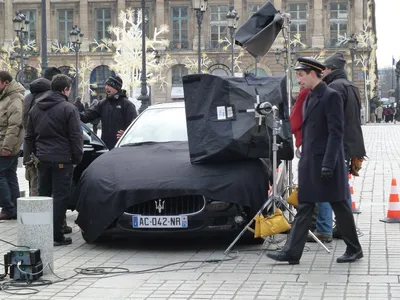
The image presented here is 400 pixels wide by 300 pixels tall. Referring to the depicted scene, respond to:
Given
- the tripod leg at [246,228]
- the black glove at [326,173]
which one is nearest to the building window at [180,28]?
the tripod leg at [246,228]

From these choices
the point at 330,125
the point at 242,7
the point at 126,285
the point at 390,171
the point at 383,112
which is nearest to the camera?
the point at 126,285

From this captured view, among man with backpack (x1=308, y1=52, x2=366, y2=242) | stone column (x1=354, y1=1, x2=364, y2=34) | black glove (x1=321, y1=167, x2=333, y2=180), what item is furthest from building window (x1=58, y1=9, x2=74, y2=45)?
black glove (x1=321, y1=167, x2=333, y2=180)

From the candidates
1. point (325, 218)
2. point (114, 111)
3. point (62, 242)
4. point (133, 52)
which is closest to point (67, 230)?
point (62, 242)

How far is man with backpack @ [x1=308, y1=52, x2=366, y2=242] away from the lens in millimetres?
10062

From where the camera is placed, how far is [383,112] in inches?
3132

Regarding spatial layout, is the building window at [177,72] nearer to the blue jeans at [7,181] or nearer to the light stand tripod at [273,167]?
the blue jeans at [7,181]

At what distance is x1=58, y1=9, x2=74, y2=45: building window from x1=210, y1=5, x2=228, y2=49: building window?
1296cm

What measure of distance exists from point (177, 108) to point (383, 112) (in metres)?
69.5

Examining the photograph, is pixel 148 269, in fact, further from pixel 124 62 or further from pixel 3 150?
pixel 124 62

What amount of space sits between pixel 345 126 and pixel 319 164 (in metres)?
1.43

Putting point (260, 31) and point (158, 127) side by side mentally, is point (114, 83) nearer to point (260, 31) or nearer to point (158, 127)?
point (158, 127)

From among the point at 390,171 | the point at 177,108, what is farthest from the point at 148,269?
the point at 390,171

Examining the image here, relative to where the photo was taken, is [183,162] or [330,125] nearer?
[330,125]

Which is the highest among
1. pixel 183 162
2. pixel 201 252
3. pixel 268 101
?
pixel 268 101
